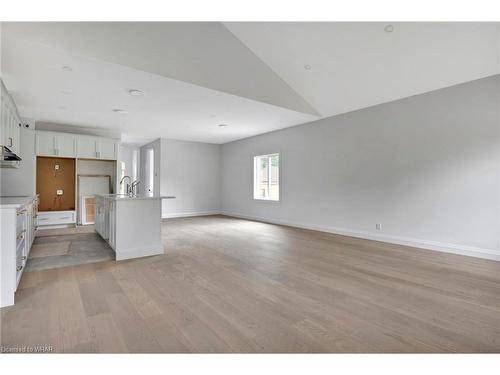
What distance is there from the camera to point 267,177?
793cm

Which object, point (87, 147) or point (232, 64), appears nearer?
point (232, 64)

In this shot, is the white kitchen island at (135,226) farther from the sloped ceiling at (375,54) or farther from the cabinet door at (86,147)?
the cabinet door at (86,147)

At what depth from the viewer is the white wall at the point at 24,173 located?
5.55 m

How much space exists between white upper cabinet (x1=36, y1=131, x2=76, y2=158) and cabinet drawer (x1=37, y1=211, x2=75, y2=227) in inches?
55.3

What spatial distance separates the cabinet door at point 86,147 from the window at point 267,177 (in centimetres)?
448

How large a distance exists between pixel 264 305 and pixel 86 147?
6.43 metres

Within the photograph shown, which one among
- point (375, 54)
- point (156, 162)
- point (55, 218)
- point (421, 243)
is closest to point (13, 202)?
point (55, 218)

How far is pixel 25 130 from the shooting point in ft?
18.9

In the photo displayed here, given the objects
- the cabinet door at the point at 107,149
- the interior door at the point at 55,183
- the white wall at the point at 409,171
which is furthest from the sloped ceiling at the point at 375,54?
the interior door at the point at 55,183

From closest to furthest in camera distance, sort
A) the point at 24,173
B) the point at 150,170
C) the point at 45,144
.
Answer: the point at 24,173 < the point at 45,144 < the point at 150,170

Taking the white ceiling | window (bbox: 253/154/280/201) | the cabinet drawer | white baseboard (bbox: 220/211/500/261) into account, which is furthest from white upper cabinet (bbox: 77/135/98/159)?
white baseboard (bbox: 220/211/500/261)

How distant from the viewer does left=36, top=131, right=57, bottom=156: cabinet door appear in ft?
19.6

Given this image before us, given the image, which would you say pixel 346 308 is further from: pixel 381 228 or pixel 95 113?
pixel 95 113

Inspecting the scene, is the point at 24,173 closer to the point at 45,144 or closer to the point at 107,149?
the point at 45,144
